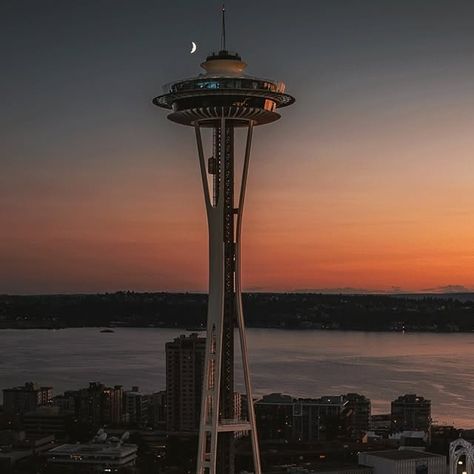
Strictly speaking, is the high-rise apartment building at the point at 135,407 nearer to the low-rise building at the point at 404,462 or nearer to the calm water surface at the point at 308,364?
the calm water surface at the point at 308,364

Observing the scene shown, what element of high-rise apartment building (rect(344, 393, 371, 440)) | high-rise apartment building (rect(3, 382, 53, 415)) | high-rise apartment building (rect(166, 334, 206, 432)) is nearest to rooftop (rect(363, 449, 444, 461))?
high-rise apartment building (rect(166, 334, 206, 432))

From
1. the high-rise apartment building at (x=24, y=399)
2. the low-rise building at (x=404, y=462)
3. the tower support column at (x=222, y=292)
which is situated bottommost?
the low-rise building at (x=404, y=462)

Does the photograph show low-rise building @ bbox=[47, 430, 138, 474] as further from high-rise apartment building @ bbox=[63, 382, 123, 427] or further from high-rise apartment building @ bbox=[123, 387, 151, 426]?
high-rise apartment building @ bbox=[123, 387, 151, 426]

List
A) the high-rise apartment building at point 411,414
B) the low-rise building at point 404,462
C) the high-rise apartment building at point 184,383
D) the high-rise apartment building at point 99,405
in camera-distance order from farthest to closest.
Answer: the high-rise apartment building at point 99,405 < the high-rise apartment building at point 411,414 < the high-rise apartment building at point 184,383 < the low-rise building at point 404,462

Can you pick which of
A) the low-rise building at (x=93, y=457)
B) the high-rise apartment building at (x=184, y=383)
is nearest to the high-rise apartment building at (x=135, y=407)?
the high-rise apartment building at (x=184, y=383)

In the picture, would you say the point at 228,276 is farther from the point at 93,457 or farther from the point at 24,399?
the point at 24,399

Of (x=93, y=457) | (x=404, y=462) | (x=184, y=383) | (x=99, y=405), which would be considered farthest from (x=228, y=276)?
(x=99, y=405)

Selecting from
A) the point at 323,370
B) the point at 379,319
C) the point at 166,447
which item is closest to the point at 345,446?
the point at 166,447

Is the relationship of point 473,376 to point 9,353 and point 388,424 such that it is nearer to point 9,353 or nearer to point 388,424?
point 388,424
